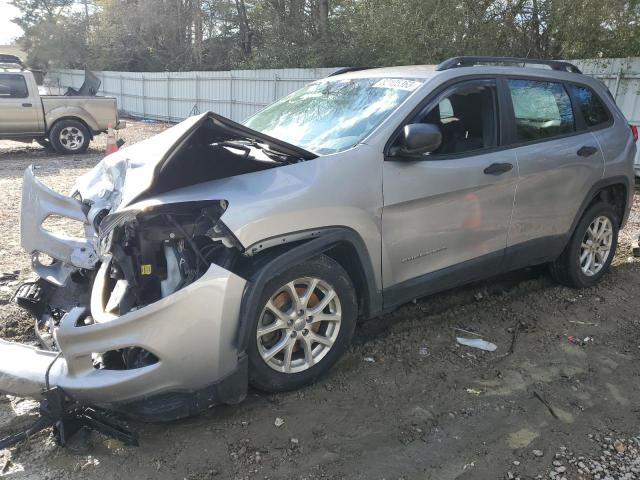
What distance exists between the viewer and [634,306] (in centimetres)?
449

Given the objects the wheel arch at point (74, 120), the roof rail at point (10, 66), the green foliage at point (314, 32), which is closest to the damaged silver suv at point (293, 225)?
the green foliage at point (314, 32)

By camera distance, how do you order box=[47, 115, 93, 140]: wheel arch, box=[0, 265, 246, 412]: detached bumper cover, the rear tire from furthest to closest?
1. box=[47, 115, 93, 140]: wheel arch
2. the rear tire
3. box=[0, 265, 246, 412]: detached bumper cover

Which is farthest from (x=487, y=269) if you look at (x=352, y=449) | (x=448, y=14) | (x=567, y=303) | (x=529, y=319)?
(x=448, y=14)

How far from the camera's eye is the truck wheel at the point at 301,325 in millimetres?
2875

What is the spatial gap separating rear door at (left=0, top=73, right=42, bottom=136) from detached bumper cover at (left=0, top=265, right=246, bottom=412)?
427 inches

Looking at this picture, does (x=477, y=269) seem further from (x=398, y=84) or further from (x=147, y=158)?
(x=147, y=158)

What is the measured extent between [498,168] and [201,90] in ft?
60.1

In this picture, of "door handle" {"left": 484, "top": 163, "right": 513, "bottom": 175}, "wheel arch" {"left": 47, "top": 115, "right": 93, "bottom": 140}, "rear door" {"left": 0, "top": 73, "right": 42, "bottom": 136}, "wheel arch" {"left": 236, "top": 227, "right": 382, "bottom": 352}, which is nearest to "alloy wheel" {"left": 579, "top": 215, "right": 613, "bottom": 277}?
"door handle" {"left": 484, "top": 163, "right": 513, "bottom": 175}

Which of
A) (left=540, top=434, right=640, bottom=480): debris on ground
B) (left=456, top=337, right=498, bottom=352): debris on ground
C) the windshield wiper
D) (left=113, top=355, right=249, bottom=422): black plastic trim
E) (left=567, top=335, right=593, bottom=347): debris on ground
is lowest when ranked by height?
(left=540, top=434, right=640, bottom=480): debris on ground

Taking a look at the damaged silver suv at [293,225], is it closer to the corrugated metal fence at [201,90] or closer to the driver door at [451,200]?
the driver door at [451,200]

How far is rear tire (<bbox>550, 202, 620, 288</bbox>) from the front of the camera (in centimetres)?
459

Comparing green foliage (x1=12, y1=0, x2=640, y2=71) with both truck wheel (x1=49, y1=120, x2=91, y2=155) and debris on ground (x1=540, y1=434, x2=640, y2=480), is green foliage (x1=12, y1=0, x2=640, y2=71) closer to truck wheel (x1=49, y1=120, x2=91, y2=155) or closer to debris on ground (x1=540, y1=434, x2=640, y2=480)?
truck wheel (x1=49, y1=120, x2=91, y2=155)

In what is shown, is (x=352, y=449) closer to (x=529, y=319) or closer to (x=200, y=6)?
(x=529, y=319)

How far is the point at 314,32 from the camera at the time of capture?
61.6 ft
